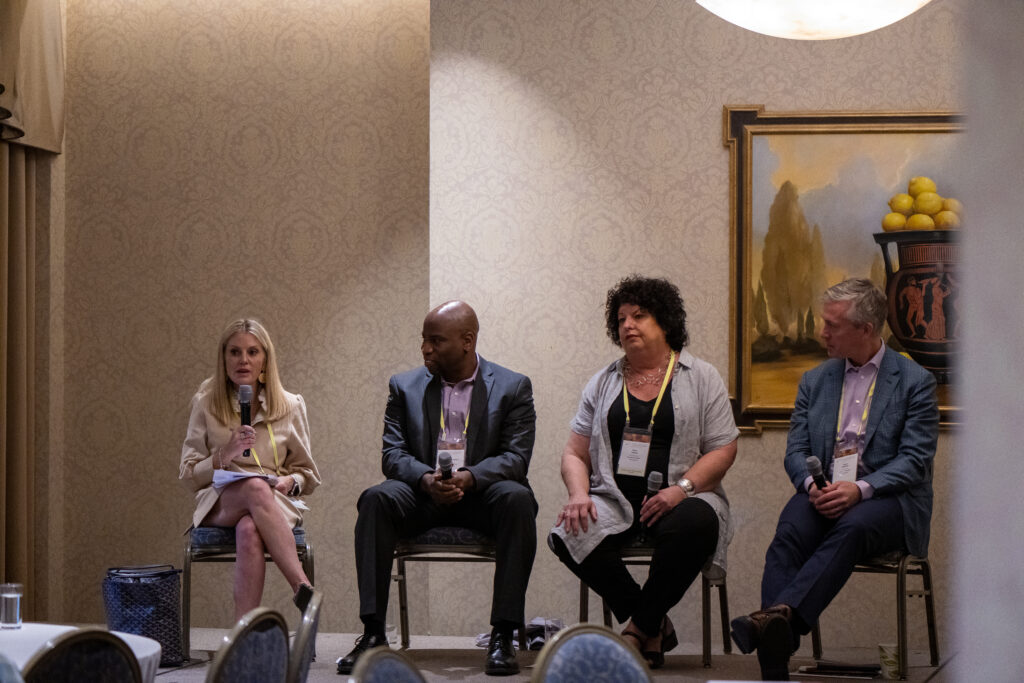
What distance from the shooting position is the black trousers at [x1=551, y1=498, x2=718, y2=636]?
4.11m

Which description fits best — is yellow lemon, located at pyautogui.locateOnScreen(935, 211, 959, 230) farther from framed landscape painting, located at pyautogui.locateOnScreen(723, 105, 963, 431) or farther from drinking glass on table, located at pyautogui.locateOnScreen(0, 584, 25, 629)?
drinking glass on table, located at pyautogui.locateOnScreen(0, 584, 25, 629)

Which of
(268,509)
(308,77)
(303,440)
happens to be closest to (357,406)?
(303,440)

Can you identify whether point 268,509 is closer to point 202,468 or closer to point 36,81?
point 202,468

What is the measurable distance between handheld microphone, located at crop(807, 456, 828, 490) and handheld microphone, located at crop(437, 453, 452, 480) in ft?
4.07

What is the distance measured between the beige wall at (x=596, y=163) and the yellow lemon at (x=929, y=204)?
0.42 m

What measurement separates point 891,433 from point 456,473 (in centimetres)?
154

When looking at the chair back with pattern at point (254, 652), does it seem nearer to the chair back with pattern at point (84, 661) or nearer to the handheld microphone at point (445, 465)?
the chair back with pattern at point (84, 661)

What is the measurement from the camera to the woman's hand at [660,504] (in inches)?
165

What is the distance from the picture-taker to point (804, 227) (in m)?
4.93

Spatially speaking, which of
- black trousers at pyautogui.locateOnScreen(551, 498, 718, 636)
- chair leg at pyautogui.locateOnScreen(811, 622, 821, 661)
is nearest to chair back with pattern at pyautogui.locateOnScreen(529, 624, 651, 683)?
black trousers at pyautogui.locateOnScreen(551, 498, 718, 636)

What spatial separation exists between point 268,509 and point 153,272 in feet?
6.02

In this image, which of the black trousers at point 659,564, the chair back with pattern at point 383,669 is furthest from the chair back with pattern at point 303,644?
the black trousers at point 659,564

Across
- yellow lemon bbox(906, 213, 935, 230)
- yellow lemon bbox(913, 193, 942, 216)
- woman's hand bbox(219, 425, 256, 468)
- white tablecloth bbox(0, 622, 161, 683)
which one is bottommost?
white tablecloth bbox(0, 622, 161, 683)

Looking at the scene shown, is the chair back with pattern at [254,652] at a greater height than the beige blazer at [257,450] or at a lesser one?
lesser
